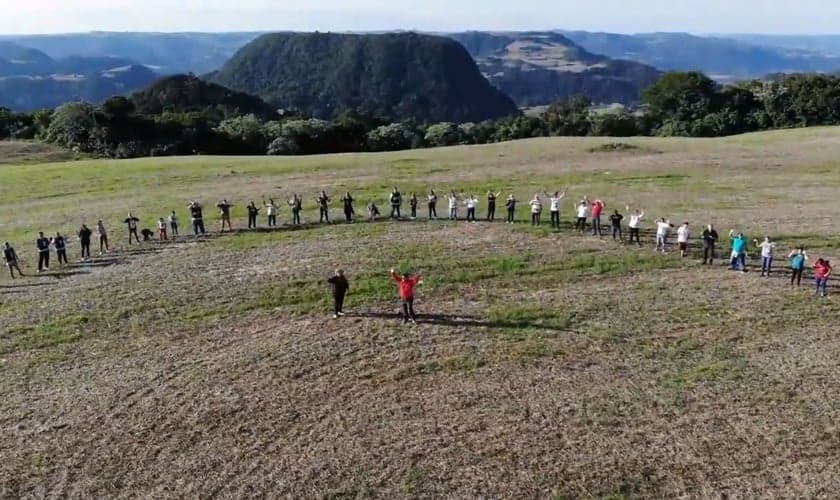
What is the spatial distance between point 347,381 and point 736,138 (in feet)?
183

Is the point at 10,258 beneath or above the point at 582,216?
beneath

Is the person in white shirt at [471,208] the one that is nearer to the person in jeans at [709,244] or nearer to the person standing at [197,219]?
the person in jeans at [709,244]

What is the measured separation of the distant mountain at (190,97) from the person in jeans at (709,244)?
366 ft

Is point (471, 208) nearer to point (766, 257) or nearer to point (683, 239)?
point (683, 239)

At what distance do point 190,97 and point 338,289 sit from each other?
130786 millimetres

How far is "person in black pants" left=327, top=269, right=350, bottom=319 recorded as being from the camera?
2345 centimetres

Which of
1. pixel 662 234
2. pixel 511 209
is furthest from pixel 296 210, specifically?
pixel 662 234

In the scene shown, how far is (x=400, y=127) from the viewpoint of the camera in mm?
85188

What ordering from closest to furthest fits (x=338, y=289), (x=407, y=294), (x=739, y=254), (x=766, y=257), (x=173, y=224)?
(x=407, y=294), (x=338, y=289), (x=766, y=257), (x=739, y=254), (x=173, y=224)

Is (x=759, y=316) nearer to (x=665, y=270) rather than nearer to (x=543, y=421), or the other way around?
(x=665, y=270)

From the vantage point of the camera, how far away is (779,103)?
8431cm

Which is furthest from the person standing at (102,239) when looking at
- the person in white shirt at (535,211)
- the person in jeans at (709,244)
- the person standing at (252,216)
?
the person in jeans at (709,244)

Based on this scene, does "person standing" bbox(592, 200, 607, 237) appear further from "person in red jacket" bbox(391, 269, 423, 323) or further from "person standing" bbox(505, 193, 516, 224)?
"person in red jacket" bbox(391, 269, 423, 323)

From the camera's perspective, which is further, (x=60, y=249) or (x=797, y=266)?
(x=60, y=249)
